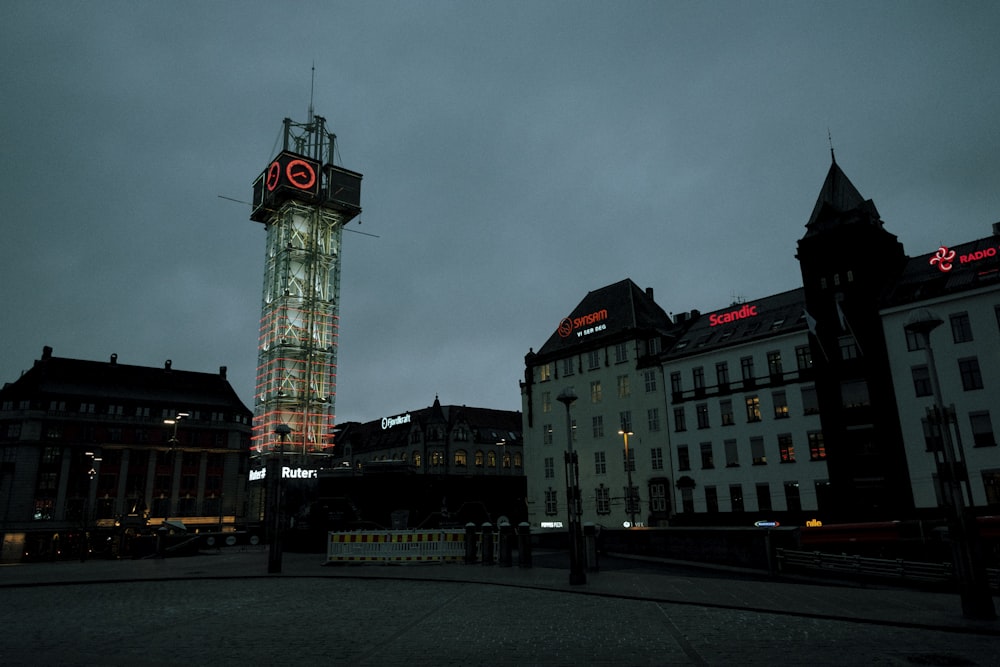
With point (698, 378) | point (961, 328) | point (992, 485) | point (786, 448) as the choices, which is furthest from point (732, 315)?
point (992, 485)

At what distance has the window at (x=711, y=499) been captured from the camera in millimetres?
52506

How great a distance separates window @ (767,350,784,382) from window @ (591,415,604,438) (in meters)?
17.3

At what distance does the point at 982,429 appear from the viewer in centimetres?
4003

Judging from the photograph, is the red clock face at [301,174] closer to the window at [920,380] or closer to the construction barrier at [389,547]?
the construction barrier at [389,547]

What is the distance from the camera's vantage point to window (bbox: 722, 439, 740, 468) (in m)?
52.0

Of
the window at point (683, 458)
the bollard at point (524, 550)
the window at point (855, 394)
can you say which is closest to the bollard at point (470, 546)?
the bollard at point (524, 550)

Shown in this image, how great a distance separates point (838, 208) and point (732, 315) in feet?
40.5

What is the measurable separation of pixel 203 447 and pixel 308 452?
71.2 feet

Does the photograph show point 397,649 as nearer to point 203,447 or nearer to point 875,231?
point 875,231

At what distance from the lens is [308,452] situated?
9281 cm

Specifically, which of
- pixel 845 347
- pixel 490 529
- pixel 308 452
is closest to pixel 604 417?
pixel 845 347

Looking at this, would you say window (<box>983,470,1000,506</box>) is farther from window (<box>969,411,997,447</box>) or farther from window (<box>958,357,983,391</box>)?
window (<box>958,357,983,391</box>)

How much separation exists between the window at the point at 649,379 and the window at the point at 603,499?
1017 centimetres

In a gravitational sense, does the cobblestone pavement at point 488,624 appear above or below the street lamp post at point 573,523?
below
